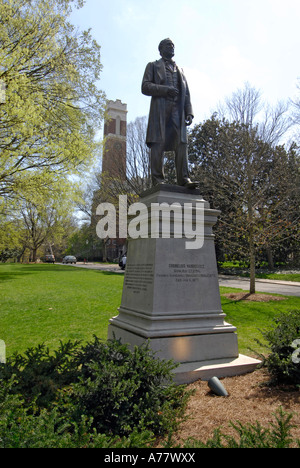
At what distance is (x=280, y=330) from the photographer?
4309mm

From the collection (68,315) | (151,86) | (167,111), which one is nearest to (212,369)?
(167,111)

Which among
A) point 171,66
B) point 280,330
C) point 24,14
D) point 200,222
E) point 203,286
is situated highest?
point 24,14

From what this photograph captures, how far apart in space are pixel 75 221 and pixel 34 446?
203 ft

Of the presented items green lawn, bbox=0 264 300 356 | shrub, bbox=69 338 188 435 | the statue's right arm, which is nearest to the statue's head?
the statue's right arm

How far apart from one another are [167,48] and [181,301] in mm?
4284

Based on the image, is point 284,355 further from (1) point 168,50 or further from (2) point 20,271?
(2) point 20,271

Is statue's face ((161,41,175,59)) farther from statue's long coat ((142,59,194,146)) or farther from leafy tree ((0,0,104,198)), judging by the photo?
leafy tree ((0,0,104,198))

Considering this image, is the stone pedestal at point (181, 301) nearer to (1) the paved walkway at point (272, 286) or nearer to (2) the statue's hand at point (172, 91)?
(2) the statue's hand at point (172, 91)

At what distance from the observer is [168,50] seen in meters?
Result: 5.52

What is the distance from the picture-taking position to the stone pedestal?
4.27 m

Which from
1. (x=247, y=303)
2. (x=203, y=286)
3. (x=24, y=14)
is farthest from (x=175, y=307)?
(x=24, y=14)
